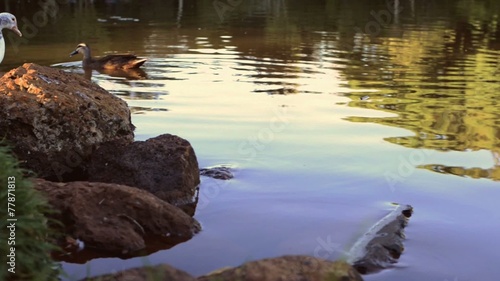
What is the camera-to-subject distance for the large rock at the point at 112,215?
628cm

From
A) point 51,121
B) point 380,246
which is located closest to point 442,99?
point 51,121

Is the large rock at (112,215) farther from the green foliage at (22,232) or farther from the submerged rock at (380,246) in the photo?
the submerged rock at (380,246)

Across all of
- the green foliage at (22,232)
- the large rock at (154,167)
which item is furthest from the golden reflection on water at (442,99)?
the green foliage at (22,232)

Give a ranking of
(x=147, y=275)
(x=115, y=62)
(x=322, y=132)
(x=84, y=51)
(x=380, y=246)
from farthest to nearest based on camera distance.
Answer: (x=84, y=51), (x=115, y=62), (x=322, y=132), (x=380, y=246), (x=147, y=275)

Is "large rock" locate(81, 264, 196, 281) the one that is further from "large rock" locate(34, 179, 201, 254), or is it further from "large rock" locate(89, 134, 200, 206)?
"large rock" locate(89, 134, 200, 206)

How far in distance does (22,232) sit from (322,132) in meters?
6.76

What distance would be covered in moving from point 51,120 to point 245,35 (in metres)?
19.7

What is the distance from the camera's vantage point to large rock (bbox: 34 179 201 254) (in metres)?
6.28

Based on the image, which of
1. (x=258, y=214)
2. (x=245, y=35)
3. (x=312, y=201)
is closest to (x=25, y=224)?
(x=258, y=214)

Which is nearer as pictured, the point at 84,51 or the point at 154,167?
the point at 154,167

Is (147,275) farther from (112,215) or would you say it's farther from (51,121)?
(51,121)

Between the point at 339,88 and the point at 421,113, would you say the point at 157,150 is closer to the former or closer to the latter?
the point at 421,113

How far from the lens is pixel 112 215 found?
21.0ft

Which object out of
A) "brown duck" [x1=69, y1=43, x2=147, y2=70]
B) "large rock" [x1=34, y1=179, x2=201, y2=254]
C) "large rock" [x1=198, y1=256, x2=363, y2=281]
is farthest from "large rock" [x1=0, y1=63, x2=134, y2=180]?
"brown duck" [x1=69, y1=43, x2=147, y2=70]
